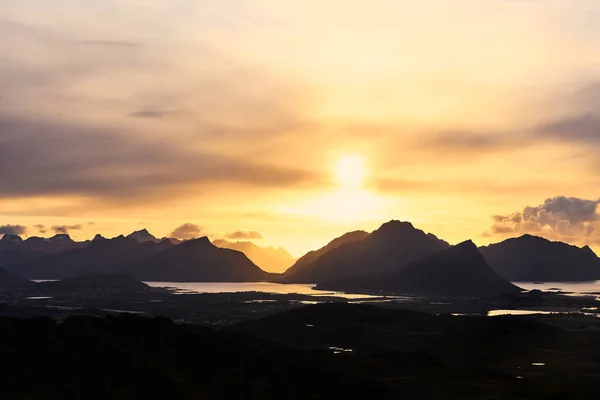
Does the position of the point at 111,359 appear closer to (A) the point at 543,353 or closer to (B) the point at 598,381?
(B) the point at 598,381

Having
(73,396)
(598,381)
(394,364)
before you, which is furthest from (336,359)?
(73,396)

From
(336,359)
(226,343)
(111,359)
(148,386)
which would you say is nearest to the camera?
(148,386)

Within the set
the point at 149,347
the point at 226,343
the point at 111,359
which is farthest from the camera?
the point at 226,343

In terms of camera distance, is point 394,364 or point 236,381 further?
point 394,364

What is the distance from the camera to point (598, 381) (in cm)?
15025

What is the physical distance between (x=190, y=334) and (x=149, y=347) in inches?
527

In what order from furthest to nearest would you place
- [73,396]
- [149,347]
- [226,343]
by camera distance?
[226,343] → [149,347] → [73,396]

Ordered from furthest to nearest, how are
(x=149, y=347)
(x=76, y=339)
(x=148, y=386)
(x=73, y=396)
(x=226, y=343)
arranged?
(x=226, y=343) < (x=149, y=347) < (x=76, y=339) < (x=148, y=386) < (x=73, y=396)

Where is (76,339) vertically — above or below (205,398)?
above

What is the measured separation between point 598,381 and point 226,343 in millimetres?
77467

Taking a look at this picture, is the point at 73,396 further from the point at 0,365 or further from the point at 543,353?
the point at 543,353

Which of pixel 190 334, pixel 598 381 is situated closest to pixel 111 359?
pixel 190 334

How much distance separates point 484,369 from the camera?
157 metres

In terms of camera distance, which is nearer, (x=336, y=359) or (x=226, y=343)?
(x=226, y=343)
